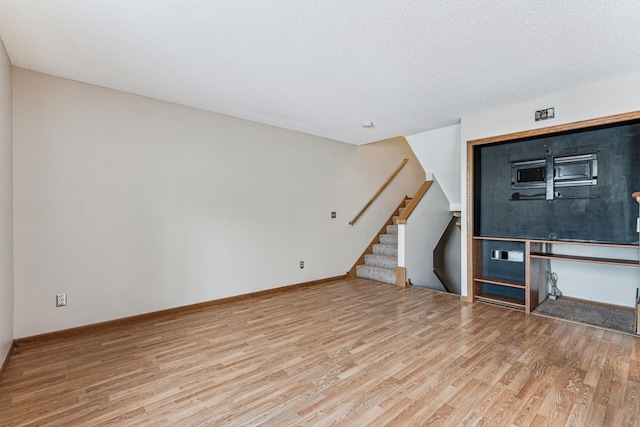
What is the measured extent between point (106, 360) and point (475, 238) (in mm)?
4104

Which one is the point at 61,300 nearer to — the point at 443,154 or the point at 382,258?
the point at 382,258

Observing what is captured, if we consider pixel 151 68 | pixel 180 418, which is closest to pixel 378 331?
pixel 180 418

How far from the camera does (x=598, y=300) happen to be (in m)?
3.72

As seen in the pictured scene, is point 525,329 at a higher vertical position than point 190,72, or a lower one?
lower

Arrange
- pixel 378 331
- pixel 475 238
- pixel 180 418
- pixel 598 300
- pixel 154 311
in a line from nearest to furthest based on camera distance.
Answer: pixel 180 418 < pixel 378 331 < pixel 154 311 < pixel 598 300 < pixel 475 238

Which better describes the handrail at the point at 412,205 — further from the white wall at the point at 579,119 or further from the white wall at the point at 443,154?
the white wall at the point at 579,119

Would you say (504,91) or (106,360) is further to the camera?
(504,91)

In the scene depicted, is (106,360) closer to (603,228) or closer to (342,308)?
(342,308)

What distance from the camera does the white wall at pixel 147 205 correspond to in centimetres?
277

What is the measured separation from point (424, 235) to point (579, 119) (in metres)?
2.72

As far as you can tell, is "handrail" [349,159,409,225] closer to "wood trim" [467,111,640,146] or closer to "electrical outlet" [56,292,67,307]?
"wood trim" [467,111,640,146]

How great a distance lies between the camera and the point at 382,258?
17.8 feet

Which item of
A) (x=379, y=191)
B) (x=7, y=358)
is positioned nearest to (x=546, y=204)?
(x=379, y=191)

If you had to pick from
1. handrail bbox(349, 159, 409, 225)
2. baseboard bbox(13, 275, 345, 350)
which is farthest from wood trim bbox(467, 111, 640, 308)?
baseboard bbox(13, 275, 345, 350)
